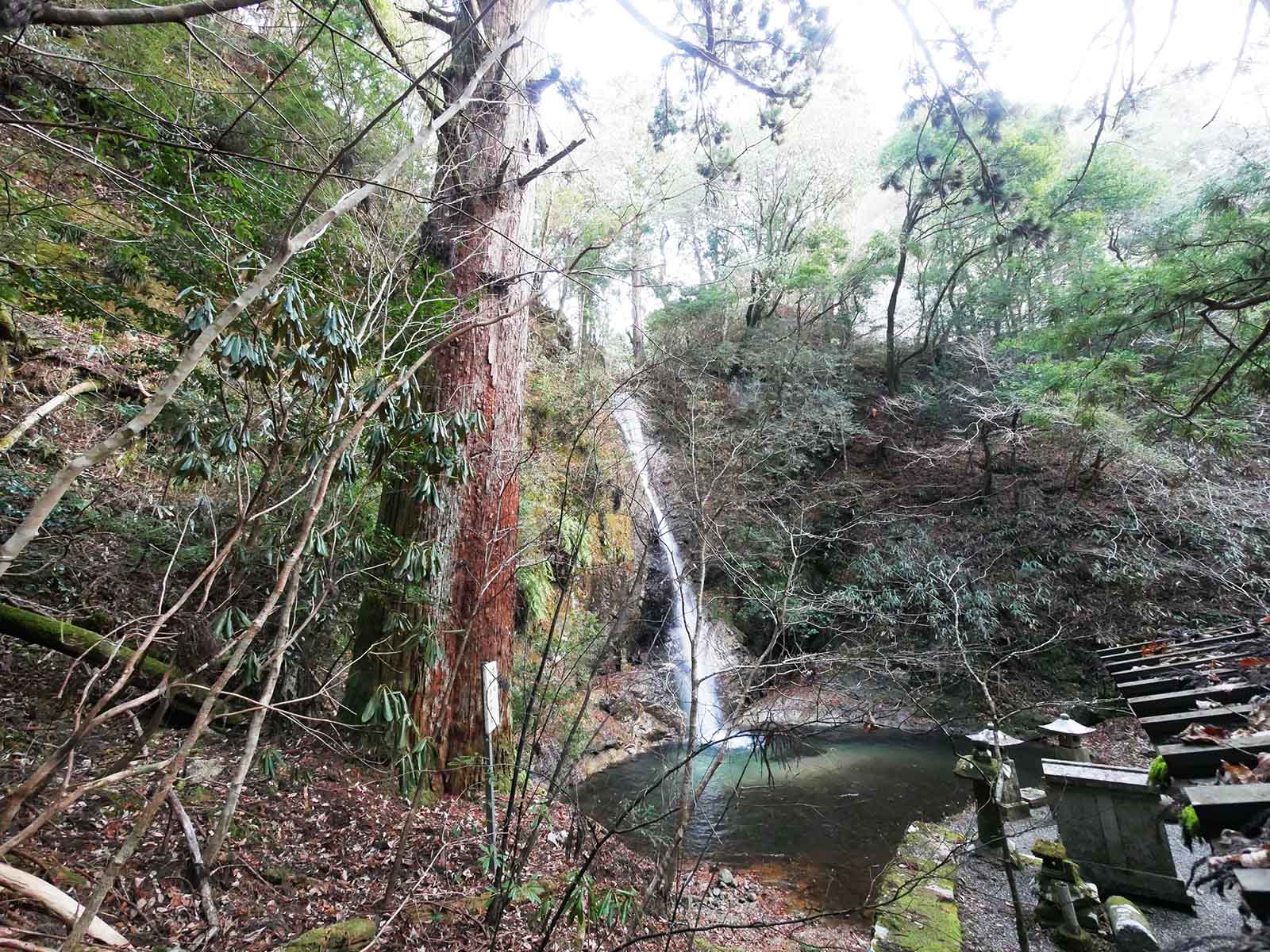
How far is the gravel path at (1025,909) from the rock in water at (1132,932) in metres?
0.09

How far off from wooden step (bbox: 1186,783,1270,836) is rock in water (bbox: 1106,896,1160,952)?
106 inches

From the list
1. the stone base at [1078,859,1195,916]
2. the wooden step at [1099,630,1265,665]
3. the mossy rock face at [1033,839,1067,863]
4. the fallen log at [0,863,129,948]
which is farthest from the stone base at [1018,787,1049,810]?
the fallen log at [0,863,129,948]

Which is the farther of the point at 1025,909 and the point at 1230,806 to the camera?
the point at 1025,909

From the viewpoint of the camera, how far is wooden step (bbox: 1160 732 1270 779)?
71.7 inches

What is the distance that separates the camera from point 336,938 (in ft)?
7.54

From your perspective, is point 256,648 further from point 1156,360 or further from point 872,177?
point 872,177

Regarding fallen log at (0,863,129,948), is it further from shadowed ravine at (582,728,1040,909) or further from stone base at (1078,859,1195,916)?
stone base at (1078,859,1195,916)

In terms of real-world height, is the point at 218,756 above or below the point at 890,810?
above

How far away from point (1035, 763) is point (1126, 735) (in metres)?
1.43

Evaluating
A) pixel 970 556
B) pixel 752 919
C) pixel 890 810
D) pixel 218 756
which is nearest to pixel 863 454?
pixel 970 556

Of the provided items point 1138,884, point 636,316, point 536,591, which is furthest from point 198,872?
point 636,316

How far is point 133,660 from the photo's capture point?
1368 mm

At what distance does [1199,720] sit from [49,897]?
14.0 feet

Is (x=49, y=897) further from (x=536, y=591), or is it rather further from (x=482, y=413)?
(x=536, y=591)
